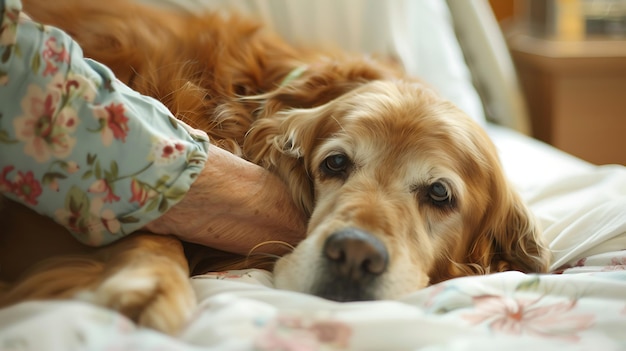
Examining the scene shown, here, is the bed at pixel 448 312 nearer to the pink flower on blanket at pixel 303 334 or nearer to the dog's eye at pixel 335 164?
the pink flower on blanket at pixel 303 334

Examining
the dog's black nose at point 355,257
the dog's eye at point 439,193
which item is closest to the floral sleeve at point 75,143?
the dog's black nose at point 355,257

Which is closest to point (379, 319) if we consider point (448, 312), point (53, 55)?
point (448, 312)

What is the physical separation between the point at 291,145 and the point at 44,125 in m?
0.57

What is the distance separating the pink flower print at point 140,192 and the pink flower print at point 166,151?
0.04 meters

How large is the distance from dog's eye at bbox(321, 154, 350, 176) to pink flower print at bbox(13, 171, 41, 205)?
22.9 inches

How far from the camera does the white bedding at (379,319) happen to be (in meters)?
0.83

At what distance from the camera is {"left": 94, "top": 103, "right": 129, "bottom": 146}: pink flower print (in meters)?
1.05

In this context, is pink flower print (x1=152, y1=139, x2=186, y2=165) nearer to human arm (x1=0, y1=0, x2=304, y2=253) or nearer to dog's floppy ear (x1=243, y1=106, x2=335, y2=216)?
human arm (x1=0, y1=0, x2=304, y2=253)

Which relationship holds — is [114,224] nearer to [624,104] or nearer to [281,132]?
[281,132]

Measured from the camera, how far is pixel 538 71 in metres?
2.98

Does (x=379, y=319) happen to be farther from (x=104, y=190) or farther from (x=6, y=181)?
(x=6, y=181)

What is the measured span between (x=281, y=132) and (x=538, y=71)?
189 cm

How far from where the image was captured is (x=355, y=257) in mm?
1115

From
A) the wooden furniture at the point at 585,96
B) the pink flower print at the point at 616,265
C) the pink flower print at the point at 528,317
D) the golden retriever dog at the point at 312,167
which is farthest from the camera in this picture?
the wooden furniture at the point at 585,96
